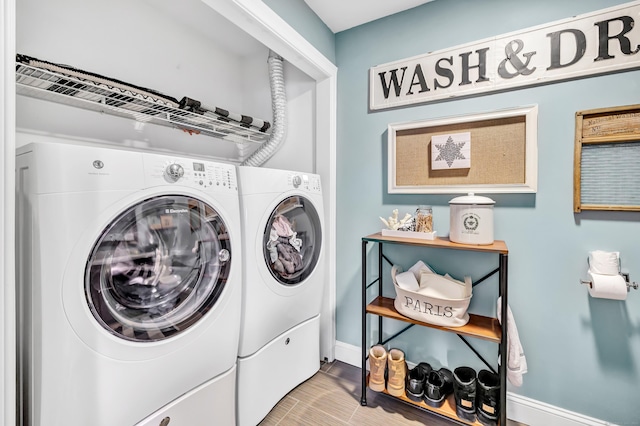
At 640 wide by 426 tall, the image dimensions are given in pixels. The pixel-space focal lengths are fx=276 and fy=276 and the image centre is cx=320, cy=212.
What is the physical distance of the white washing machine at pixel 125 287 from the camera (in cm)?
75

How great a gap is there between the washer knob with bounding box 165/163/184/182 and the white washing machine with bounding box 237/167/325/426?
29 cm

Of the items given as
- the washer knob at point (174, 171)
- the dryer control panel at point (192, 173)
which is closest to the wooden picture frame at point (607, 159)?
the dryer control panel at point (192, 173)

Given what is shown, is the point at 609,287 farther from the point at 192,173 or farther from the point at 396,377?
the point at 192,173

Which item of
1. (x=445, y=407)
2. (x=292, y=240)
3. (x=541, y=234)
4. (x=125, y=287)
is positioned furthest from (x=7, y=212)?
(x=541, y=234)

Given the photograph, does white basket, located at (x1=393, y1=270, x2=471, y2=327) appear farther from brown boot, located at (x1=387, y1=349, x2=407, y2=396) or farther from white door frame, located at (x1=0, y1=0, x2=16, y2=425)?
white door frame, located at (x1=0, y1=0, x2=16, y2=425)

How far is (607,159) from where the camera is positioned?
48.8 inches

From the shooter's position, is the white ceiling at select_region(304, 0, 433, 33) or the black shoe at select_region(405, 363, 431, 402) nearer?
the black shoe at select_region(405, 363, 431, 402)

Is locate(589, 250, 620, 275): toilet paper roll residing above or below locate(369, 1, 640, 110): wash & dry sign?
below

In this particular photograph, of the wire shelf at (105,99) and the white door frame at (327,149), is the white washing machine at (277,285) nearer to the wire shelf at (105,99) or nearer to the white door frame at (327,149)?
the white door frame at (327,149)

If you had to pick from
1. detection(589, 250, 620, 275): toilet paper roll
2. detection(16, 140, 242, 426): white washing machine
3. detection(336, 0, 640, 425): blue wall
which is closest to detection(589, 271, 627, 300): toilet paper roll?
detection(589, 250, 620, 275): toilet paper roll

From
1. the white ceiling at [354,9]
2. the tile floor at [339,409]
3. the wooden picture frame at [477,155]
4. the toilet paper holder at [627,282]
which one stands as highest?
the white ceiling at [354,9]

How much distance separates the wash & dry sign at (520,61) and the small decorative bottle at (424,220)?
661 mm

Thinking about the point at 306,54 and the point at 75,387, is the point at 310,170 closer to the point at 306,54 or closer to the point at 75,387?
the point at 306,54

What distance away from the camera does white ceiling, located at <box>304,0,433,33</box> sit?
5.33ft
